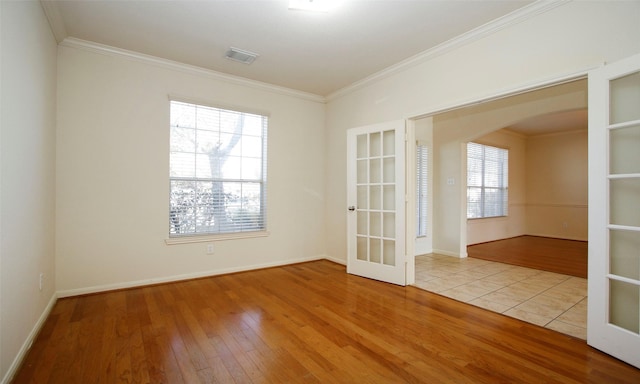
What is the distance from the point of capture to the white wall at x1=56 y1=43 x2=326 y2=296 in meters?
3.16

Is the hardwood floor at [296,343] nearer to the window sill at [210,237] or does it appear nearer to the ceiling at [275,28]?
the window sill at [210,237]

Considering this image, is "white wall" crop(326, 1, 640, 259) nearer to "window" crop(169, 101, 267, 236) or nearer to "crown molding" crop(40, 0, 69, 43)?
"window" crop(169, 101, 267, 236)

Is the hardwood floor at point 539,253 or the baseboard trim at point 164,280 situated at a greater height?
the baseboard trim at point 164,280

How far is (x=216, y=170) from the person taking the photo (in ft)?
13.2

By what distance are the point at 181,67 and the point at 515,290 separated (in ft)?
16.3

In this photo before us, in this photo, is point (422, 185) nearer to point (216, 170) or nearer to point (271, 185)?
point (271, 185)

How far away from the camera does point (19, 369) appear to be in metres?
1.90

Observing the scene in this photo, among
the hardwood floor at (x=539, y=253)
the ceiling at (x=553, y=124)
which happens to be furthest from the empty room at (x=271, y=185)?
the ceiling at (x=553, y=124)

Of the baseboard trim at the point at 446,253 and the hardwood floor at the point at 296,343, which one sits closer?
the hardwood floor at the point at 296,343

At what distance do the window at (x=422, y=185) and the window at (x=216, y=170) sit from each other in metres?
2.94

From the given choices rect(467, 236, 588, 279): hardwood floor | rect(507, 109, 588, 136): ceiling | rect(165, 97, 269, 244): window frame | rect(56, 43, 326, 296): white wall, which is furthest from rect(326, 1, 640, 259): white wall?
rect(507, 109, 588, 136): ceiling

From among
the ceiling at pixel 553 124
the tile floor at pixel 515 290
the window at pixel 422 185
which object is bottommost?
the tile floor at pixel 515 290

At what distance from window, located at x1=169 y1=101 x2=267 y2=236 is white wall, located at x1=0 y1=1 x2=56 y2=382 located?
1.23 meters

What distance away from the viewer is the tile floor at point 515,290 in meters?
2.73
